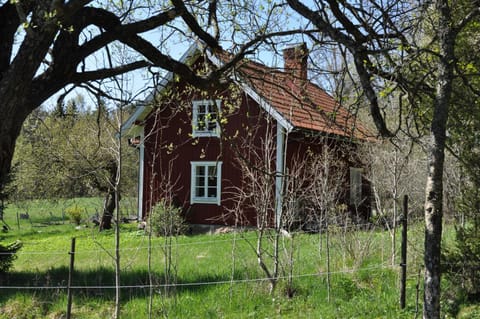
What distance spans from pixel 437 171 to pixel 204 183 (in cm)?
1419

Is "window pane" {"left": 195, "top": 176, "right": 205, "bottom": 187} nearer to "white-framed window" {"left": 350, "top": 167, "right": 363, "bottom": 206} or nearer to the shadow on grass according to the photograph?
"white-framed window" {"left": 350, "top": 167, "right": 363, "bottom": 206}

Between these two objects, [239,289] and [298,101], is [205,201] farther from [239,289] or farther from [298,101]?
[298,101]

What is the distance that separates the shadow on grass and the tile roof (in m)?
3.20

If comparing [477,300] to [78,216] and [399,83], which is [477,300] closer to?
[399,83]

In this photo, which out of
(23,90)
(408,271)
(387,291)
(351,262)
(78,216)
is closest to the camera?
(23,90)

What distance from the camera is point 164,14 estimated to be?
4.63 m

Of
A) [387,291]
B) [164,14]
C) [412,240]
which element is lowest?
[387,291]

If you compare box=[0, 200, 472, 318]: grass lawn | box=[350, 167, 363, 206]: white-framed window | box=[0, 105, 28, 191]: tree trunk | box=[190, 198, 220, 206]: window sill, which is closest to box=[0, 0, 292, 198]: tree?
box=[0, 105, 28, 191]: tree trunk

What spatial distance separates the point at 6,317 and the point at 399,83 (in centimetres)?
687

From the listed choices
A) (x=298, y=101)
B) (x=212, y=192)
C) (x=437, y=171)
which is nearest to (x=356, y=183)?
(x=212, y=192)

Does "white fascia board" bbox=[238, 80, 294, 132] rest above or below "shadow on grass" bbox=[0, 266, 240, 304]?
above

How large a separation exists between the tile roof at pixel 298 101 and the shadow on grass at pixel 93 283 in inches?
126

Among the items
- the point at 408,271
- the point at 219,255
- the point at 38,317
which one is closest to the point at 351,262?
the point at 408,271

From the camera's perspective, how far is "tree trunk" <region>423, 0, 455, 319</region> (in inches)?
161
